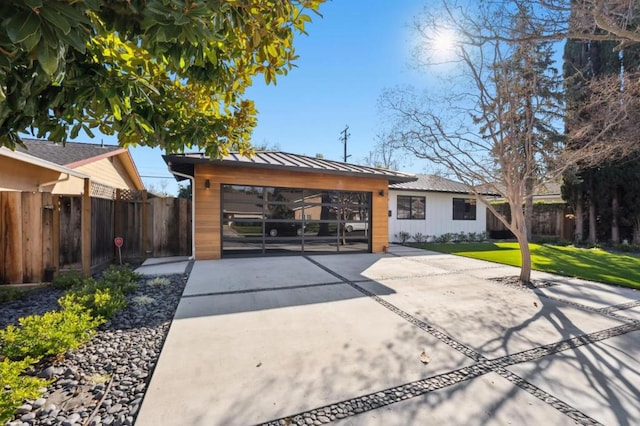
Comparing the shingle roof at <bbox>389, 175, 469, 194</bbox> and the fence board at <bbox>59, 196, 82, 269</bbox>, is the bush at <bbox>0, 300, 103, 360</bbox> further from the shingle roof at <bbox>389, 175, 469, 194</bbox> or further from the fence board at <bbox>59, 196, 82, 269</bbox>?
the shingle roof at <bbox>389, 175, 469, 194</bbox>

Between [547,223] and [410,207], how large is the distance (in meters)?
8.98

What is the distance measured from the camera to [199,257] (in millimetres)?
8453

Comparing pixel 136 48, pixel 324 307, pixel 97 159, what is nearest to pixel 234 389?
pixel 324 307

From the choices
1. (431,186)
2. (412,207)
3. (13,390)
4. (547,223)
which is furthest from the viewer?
(547,223)

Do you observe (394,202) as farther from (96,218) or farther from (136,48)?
(136,48)

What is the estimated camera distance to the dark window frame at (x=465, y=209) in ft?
52.4

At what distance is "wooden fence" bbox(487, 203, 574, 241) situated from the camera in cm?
1588

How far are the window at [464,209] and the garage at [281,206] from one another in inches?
273

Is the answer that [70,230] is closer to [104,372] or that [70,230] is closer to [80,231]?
[80,231]

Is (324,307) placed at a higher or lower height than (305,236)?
lower

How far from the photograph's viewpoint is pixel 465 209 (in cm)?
1623

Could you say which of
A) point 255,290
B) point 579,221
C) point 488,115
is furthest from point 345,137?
point 255,290

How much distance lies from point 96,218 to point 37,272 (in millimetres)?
1838

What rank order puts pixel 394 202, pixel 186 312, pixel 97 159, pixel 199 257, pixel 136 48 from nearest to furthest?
1. pixel 136 48
2. pixel 186 312
3. pixel 199 257
4. pixel 97 159
5. pixel 394 202
